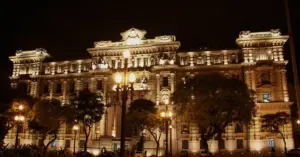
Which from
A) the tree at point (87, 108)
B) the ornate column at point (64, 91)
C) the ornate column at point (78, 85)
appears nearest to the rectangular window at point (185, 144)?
the tree at point (87, 108)

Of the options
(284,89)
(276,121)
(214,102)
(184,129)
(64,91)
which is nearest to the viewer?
(214,102)

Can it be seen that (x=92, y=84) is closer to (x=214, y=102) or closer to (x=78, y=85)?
(x=78, y=85)

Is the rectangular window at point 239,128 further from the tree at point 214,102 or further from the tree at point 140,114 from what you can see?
the tree at point 140,114

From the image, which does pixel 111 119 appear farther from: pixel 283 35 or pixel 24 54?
pixel 283 35

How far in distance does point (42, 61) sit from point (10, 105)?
22680mm

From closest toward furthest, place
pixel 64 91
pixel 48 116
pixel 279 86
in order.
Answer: pixel 48 116 → pixel 279 86 → pixel 64 91

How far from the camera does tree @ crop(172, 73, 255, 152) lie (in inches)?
1613

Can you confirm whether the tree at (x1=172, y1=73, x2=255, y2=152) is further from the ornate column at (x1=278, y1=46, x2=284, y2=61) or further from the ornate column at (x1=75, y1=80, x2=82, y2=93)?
the ornate column at (x1=75, y1=80, x2=82, y2=93)

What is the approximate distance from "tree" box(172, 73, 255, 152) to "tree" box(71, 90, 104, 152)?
1839 cm

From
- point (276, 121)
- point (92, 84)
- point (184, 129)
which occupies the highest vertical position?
point (92, 84)

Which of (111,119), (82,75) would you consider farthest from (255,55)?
(82,75)

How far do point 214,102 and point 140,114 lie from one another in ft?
50.0

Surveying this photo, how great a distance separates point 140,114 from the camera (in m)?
51.7

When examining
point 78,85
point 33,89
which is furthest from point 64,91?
point 33,89
